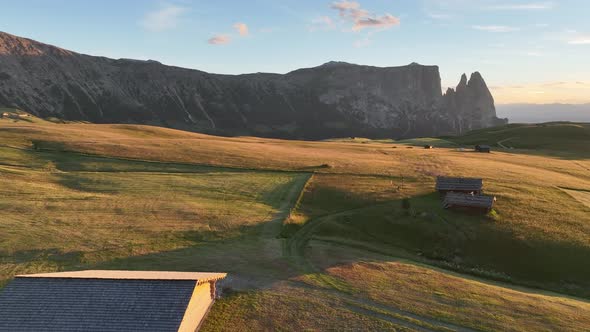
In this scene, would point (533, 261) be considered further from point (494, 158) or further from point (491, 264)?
point (494, 158)

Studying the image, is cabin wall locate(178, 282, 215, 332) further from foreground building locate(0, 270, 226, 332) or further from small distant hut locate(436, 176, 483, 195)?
small distant hut locate(436, 176, 483, 195)

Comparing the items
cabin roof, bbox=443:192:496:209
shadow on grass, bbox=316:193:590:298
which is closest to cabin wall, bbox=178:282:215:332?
shadow on grass, bbox=316:193:590:298

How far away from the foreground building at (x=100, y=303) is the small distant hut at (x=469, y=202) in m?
36.4

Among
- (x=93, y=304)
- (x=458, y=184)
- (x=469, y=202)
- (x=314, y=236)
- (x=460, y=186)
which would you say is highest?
(x=458, y=184)

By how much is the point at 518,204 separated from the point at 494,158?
158 feet

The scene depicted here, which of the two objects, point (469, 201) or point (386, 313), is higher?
point (469, 201)

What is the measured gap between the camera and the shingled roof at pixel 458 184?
57397 millimetres

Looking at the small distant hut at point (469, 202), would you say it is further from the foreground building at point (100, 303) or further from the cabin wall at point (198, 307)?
the foreground building at point (100, 303)

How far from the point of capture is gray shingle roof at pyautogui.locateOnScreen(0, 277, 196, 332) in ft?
74.8

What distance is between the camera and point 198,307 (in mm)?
26578

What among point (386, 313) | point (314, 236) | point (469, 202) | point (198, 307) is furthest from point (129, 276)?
point (469, 202)

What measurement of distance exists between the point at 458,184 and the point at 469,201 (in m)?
7.03

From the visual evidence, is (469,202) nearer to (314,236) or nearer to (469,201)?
(469,201)

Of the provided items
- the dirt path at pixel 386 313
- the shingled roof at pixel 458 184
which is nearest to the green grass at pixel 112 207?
the dirt path at pixel 386 313
